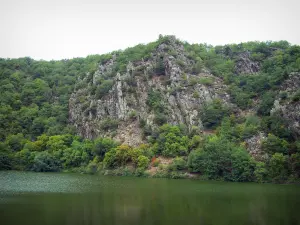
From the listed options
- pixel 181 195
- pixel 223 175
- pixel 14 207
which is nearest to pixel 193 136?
pixel 223 175

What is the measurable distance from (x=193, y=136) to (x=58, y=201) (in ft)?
203

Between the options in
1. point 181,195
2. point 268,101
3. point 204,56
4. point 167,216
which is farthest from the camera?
point 204,56

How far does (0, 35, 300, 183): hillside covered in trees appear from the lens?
261ft

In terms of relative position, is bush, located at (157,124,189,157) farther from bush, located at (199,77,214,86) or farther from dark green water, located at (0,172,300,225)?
dark green water, located at (0,172,300,225)

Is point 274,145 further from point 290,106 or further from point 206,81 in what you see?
point 206,81

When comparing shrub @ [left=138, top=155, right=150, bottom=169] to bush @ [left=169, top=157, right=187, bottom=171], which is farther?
shrub @ [left=138, top=155, right=150, bottom=169]

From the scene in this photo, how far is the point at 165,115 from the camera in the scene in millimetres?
105938

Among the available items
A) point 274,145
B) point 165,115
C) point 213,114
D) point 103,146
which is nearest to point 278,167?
point 274,145

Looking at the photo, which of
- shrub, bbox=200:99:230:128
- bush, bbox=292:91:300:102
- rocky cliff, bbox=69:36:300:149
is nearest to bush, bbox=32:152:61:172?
rocky cliff, bbox=69:36:300:149

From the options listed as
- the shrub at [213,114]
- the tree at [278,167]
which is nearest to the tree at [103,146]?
the shrub at [213,114]

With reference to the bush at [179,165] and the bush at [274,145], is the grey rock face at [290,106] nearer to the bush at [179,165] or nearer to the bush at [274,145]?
the bush at [274,145]

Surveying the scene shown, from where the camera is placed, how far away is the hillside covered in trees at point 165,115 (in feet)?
261

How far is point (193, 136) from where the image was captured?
316 ft

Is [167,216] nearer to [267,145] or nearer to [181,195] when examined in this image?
[181,195]
